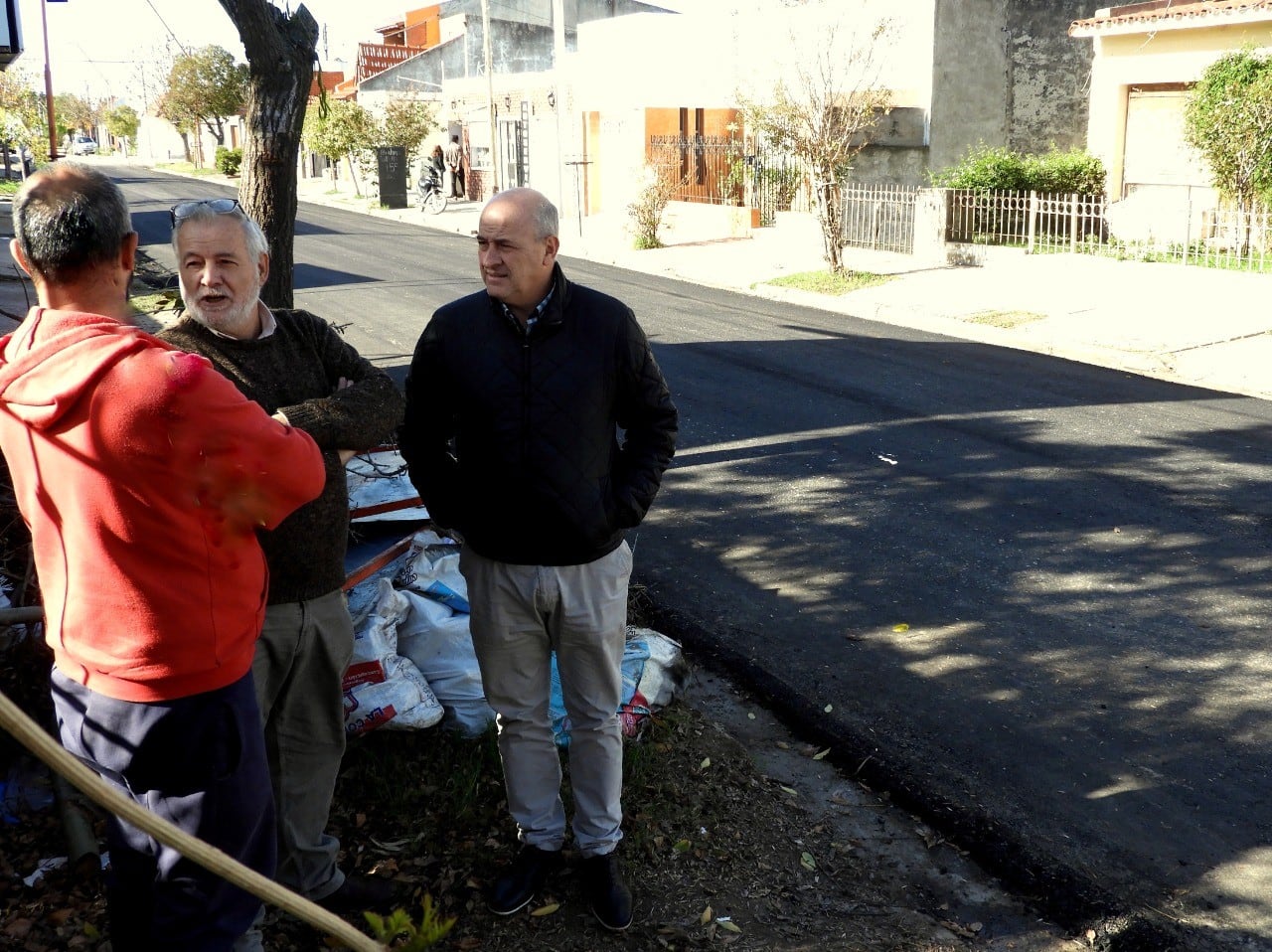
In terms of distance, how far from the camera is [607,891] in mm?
3309

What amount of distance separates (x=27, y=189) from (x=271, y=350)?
0.88 metres

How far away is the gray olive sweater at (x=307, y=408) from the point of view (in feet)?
9.60

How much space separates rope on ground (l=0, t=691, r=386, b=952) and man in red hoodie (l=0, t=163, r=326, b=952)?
2.24ft

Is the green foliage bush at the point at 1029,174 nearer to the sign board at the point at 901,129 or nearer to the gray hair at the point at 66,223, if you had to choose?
the sign board at the point at 901,129

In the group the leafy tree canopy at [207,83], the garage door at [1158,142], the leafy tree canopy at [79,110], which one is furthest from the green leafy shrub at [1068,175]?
the leafy tree canopy at [79,110]

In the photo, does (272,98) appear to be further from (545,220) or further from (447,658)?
(447,658)

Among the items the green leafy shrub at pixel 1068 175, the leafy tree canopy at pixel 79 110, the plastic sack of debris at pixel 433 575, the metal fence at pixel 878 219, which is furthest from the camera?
the leafy tree canopy at pixel 79 110

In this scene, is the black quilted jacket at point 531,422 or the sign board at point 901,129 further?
the sign board at point 901,129

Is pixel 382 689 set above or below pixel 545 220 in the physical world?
below

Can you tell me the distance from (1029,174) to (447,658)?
17.5 meters

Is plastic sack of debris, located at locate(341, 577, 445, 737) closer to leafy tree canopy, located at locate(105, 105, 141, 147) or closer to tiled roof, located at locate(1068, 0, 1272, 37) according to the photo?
tiled roof, located at locate(1068, 0, 1272, 37)

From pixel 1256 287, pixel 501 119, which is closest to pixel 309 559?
pixel 1256 287

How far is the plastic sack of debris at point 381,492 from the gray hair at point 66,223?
2408 mm

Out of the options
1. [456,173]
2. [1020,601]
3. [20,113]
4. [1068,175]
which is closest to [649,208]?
[1068,175]
